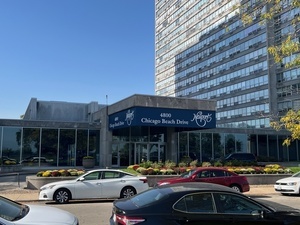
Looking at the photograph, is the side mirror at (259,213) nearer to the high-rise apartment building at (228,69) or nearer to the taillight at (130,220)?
the taillight at (130,220)

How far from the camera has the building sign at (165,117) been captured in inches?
938

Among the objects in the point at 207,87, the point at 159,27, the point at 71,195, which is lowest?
the point at 71,195

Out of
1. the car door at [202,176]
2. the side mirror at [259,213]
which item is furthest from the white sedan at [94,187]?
the side mirror at [259,213]

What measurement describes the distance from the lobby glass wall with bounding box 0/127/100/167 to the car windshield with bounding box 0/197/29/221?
2526 cm

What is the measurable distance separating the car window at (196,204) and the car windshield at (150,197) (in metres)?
0.30

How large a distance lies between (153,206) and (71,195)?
30.0 feet

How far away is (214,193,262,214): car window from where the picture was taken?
610 cm

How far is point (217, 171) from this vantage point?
16.1m

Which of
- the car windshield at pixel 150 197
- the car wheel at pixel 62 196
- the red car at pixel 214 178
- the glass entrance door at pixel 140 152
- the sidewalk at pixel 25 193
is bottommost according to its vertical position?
the sidewalk at pixel 25 193

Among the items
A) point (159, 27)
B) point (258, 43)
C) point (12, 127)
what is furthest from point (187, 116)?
point (159, 27)

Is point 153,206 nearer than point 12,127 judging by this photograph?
Yes

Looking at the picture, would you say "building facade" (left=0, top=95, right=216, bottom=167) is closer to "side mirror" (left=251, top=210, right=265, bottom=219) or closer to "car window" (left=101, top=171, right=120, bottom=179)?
"car window" (left=101, top=171, right=120, bottom=179)

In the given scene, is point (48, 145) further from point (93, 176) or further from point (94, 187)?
point (94, 187)

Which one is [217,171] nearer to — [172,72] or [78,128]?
[78,128]
